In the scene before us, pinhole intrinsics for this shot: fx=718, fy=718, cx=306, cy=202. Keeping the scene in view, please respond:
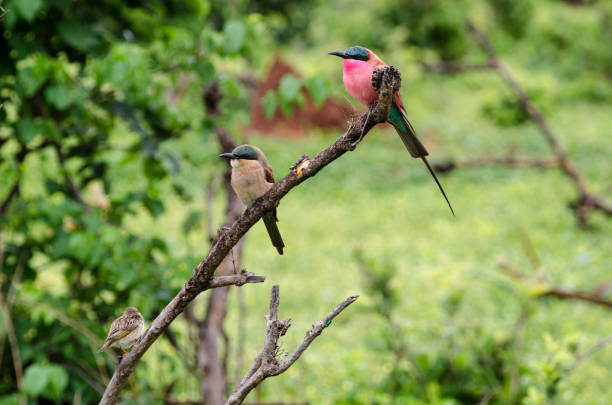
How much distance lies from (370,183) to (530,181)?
6.62 ft

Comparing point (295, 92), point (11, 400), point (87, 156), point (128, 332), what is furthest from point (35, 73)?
point (128, 332)

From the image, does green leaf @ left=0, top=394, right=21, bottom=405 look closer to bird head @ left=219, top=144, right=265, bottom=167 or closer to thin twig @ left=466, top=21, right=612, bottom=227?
bird head @ left=219, top=144, right=265, bottom=167

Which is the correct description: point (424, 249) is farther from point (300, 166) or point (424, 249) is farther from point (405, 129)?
point (300, 166)

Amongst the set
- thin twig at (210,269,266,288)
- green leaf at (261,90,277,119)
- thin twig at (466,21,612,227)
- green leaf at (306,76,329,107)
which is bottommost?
thin twig at (466,21,612,227)

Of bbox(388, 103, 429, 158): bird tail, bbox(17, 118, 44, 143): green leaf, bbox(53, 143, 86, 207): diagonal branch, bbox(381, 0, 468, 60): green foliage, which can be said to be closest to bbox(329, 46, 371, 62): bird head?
bbox(388, 103, 429, 158): bird tail

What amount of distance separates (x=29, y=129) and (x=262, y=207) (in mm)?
2004

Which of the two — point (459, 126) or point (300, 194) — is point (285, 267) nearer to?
point (300, 194)

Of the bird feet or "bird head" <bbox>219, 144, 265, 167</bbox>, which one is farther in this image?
"bird head" <bbox>219, 144, 265, 167</bbox>

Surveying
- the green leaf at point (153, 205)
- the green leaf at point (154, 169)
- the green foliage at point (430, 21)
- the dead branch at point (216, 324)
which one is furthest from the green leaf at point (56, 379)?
the green foliage at point (430, 21)

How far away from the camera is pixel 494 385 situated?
4.05 meters

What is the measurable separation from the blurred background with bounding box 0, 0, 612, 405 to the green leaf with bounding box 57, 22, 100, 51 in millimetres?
25

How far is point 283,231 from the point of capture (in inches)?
313

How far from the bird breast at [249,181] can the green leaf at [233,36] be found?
1.35 metres

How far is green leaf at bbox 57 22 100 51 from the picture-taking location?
314cm
